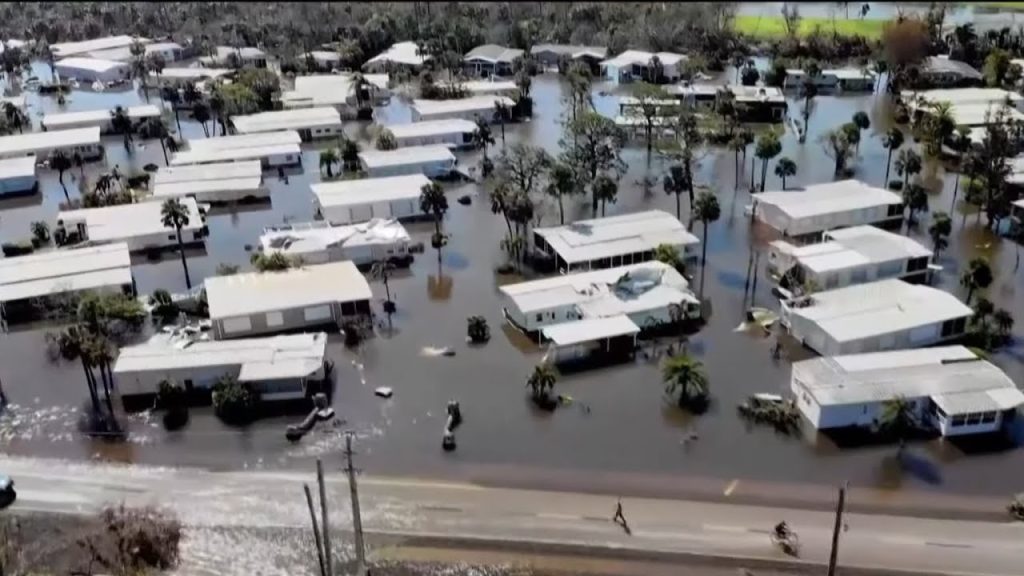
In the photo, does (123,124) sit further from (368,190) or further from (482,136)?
(482,136)

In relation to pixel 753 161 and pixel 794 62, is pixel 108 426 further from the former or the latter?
pixel 794 62

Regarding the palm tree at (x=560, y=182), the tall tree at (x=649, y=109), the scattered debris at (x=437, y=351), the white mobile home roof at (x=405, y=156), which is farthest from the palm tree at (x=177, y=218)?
the tall tree at (x=649, y=109)

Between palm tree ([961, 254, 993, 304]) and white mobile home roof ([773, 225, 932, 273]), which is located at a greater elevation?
white mobile home roof ([773, 225, 932, 273])

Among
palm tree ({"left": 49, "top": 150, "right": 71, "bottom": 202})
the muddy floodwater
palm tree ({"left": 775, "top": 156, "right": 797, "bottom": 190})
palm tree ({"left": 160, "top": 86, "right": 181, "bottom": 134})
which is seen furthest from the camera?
palm tree ({"left": 160, "top": 86, "right": 181, "bottom": 134})

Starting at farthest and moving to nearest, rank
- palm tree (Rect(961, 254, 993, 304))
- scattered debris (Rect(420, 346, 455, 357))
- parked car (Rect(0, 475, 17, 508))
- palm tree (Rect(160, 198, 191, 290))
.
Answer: palm tree (Rect(160, 198, 191, 290))
palm tree (Rect(961, 254, 993, 304))
scattered debris (Rect(420, 346, 455, 357))
parked car (Rect(0, 475, 17, 508))

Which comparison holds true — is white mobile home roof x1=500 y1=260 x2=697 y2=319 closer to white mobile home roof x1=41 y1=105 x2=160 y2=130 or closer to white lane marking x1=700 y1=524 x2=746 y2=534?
white lane marking x1=700 y1=524 x2=746 y2=534

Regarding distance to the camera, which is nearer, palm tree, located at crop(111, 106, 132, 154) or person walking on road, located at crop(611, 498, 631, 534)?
person walking on road, located at crop(611, 498, 631, 534)

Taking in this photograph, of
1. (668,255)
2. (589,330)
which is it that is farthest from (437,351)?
(668,255)

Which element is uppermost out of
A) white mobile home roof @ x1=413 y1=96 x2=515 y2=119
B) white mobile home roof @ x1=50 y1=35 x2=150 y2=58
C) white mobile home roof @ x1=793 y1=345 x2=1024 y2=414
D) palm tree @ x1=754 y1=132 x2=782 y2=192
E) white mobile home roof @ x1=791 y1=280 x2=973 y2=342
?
white mobile home roof @ x1=50 y1=35 x2=150 y2=58

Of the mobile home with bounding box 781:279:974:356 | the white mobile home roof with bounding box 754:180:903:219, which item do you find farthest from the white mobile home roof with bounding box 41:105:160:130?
the mobile home with bounding box 781:279:974:356
